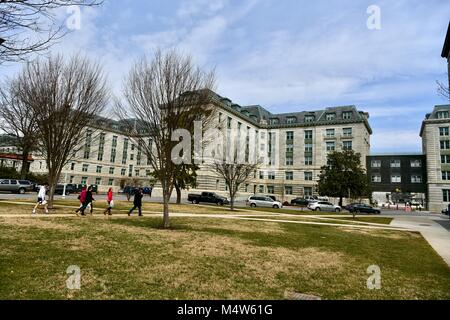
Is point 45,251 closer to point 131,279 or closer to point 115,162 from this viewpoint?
point 131,279

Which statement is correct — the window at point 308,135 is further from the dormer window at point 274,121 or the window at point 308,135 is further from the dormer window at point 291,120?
the dormer window at point 274,121

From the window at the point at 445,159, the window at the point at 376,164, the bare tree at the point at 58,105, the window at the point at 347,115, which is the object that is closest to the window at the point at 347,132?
the window at the point at 347,115

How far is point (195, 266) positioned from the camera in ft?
23.8

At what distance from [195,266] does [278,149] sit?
7273 cm

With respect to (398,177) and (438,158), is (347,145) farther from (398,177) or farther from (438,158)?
(398,177)

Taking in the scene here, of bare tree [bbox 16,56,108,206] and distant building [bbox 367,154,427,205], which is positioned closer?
bare tree [bbox 16,56,108,206]

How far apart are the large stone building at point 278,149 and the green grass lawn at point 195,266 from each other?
179ft

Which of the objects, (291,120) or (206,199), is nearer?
(206,199)

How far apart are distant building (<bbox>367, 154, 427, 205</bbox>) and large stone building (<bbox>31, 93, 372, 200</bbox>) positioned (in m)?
8.60

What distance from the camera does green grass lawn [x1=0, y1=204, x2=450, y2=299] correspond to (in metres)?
5.49

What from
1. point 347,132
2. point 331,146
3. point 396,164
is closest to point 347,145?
point 347,132

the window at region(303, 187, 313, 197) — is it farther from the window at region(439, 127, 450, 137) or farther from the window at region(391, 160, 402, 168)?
the window at region(439, 127, 450, 137)

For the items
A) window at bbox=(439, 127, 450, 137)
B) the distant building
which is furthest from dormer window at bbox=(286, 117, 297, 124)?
window at bbox=(439, 127, 450, 137)
